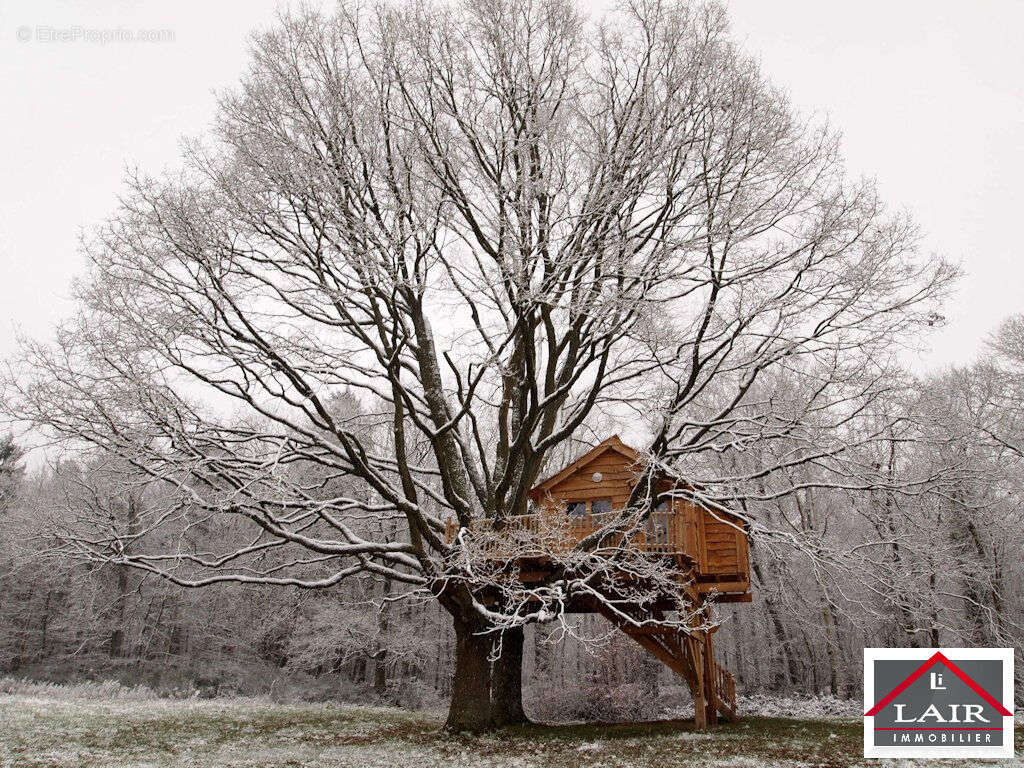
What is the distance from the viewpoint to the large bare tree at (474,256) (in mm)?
10141

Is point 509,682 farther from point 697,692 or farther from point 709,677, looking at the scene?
point 709,677

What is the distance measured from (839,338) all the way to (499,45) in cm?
737

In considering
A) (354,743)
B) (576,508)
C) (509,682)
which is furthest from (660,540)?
(354,743)

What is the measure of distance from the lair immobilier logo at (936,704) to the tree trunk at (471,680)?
5.93 metres

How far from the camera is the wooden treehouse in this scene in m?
13.3

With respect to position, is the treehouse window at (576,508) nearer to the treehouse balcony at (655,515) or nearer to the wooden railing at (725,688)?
the treehouse balcony at (655,515)

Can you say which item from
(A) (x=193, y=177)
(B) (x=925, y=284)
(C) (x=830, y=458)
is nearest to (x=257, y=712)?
(A) (x=193, y=177)

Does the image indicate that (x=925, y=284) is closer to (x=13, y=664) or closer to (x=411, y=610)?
(x=411, y=610)

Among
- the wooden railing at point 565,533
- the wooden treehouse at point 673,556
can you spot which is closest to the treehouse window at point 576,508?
the wooden treehouse at point 673,556

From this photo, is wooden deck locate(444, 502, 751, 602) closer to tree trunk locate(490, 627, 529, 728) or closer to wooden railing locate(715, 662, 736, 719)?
wooden railing locate(715, 662, 736, 719)

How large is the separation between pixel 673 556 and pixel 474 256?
261 inches

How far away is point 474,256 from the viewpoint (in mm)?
12383

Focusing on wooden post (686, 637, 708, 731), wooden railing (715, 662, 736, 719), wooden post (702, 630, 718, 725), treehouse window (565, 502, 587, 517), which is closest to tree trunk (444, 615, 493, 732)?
treehouse window (565, 502, 587, 517)

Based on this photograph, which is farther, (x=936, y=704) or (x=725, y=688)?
→ (x=725, y=688)
